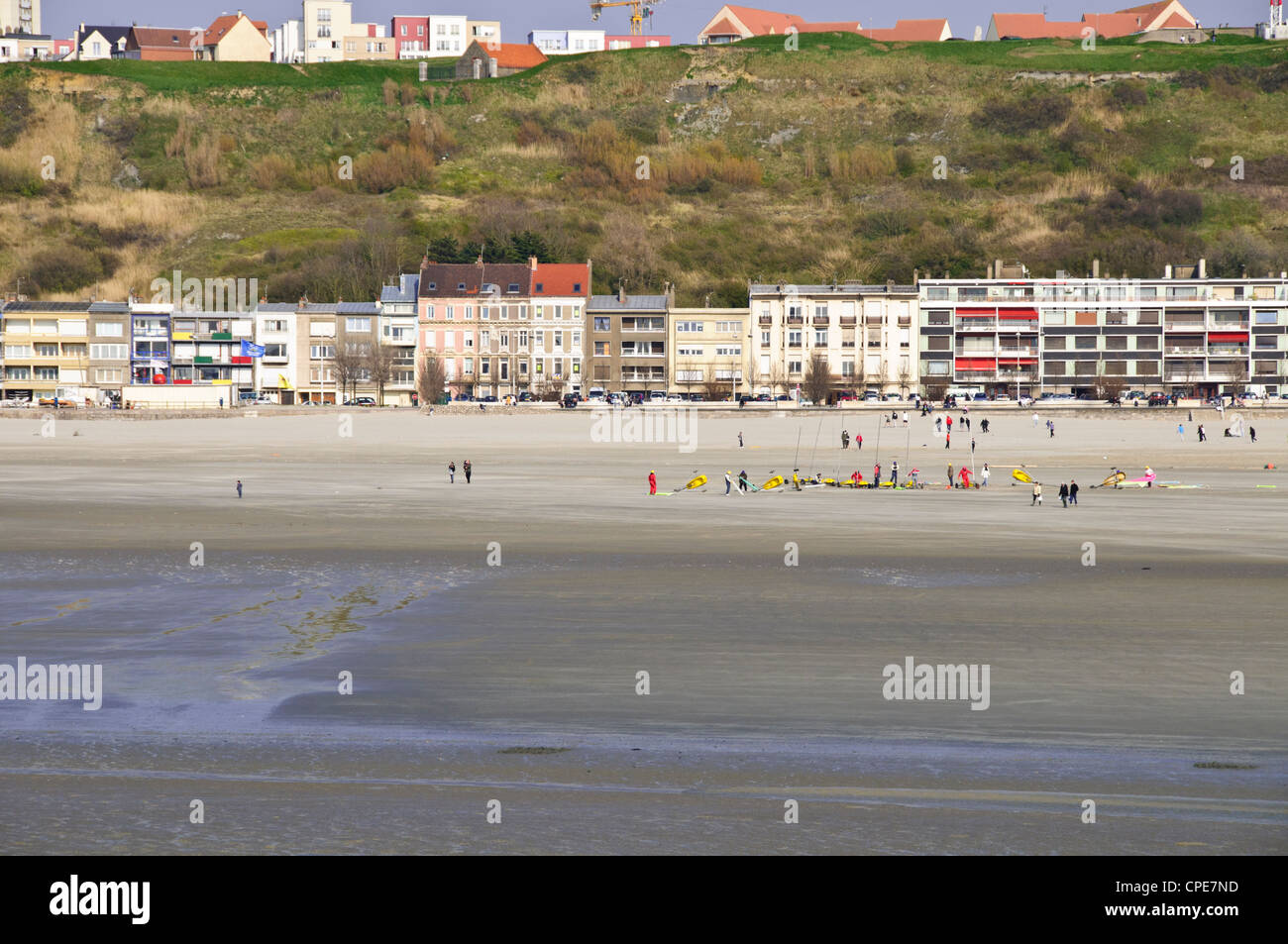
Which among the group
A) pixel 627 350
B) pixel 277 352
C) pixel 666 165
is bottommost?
pixel 627 350

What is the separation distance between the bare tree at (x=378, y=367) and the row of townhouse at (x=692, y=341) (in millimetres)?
228

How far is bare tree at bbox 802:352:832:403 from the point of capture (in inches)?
3730

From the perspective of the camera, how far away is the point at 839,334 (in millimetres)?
102812

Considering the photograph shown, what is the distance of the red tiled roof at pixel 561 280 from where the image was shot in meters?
105

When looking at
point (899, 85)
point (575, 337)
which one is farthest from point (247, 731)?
point (899, 85)

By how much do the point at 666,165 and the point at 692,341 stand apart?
65.7 meters

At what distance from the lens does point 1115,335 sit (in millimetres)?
103125

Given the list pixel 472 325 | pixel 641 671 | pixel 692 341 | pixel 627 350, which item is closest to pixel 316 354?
pixel 472 325

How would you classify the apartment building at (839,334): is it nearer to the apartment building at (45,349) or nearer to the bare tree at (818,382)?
the bare tree at (818,382)

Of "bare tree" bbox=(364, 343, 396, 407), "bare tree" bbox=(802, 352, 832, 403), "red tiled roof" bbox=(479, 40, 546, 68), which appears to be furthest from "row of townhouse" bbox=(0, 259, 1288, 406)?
"red tiled roof" bbox=(479, 40, 546, 68)

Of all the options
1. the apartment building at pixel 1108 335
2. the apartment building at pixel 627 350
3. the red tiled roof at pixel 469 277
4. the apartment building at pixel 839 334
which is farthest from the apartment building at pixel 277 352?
the apartment building at pixel 1108 335

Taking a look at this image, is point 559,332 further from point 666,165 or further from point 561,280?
point 666,165
